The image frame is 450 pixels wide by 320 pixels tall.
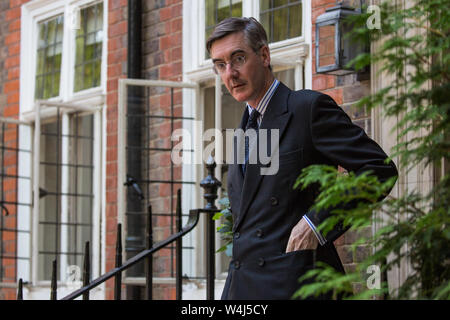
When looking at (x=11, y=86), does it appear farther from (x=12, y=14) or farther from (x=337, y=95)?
(x=337, y=95)

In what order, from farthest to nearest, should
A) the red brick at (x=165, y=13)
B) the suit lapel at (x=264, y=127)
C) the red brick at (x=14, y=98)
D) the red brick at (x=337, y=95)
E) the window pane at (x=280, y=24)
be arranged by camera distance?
the red brick at (x=14, y=98) < the red brick at (x=165, y=13) < the window pane at (x=280, y=24) < the red brick at (x=337, y=95) < the suit lapel at (x=264, y=127)

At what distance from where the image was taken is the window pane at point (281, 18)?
636 centimetres

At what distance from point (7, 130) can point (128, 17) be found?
209cm

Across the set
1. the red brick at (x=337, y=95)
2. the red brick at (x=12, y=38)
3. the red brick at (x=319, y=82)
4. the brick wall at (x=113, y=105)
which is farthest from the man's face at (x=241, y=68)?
the red brick at (x=12, y=38)

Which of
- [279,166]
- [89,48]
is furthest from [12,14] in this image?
[279,166]

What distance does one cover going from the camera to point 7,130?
358 inches

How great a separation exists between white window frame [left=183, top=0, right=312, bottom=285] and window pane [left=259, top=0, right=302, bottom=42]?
0.21ft

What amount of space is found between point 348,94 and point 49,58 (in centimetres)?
405

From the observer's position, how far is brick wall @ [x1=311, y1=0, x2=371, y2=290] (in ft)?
17.7

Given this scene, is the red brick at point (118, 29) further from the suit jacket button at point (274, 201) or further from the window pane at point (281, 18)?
the suit jacket button at point (274, 201)

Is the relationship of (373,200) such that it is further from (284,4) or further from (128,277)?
(128,277)

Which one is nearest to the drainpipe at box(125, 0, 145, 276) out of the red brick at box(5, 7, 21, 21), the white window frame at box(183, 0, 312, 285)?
Answer: the white window frame at box(183, 0, 312, 285)
